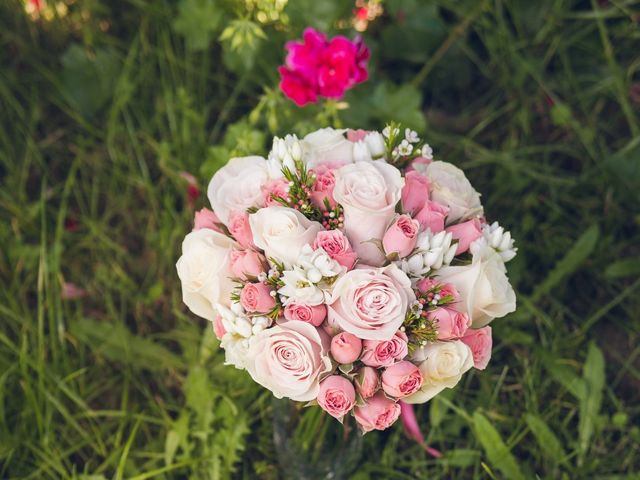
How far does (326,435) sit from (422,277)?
553 mm

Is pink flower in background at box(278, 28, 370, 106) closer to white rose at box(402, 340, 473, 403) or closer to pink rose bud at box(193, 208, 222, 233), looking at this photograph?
pink rose bud at box(193, 208, 222, 233)

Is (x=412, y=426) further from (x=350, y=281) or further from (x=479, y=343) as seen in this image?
(x=350, y=281)

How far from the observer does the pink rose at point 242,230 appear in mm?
1162

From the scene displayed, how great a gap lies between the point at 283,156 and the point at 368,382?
1.31ft

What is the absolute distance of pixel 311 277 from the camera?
3.43 feet

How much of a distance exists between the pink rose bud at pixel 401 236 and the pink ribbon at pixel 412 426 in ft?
2.16

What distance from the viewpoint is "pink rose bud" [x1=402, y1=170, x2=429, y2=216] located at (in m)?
1.17

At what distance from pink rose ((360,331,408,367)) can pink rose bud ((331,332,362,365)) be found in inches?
0.8

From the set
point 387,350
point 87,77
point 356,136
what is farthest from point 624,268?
point 87,77

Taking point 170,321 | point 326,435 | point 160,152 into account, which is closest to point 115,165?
point 160,152

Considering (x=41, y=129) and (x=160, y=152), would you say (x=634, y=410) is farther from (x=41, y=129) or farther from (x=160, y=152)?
(x=41, y=129)

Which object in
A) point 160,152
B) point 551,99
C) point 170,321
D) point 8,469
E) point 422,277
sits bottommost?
point 8,469

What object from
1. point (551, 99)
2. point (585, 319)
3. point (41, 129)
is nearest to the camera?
point (585, 319)

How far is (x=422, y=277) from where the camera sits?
112 cm
